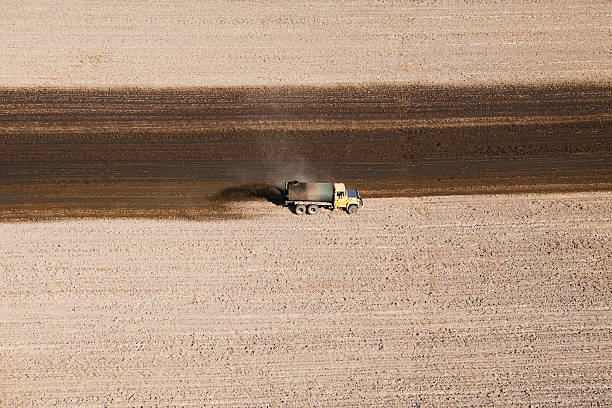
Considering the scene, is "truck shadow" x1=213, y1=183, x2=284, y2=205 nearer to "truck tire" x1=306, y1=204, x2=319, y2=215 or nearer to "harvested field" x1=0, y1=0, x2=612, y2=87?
"truck tire" x1=306, y1=204, x2=319, y2=215

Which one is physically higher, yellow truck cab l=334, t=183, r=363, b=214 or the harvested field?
the harvested field

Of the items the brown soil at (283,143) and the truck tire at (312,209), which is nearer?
the truck tire at (312,209)

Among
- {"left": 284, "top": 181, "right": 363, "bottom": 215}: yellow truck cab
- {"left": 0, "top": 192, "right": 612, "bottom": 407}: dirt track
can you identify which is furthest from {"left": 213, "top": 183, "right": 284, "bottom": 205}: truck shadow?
{"left": 284, "top": 181, "right": 363, "bottom": 215}: yellow truck cab

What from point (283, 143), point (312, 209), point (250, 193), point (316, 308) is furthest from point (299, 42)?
point (316, 308)

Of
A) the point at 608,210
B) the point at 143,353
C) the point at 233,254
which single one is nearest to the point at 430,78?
the point at 608,210

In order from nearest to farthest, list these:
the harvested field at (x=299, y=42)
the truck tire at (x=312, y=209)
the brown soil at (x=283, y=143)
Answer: the truck tire at (x=312, y=209) < the brown soil at (x=283, y=143) < the harvested field at (x=299, y=42)

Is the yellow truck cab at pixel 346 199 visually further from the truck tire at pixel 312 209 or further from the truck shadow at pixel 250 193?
the truck shadow at pixel 250 193

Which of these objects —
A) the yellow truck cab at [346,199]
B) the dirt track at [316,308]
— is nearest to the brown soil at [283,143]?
the yellow truck cab at [346,199]
